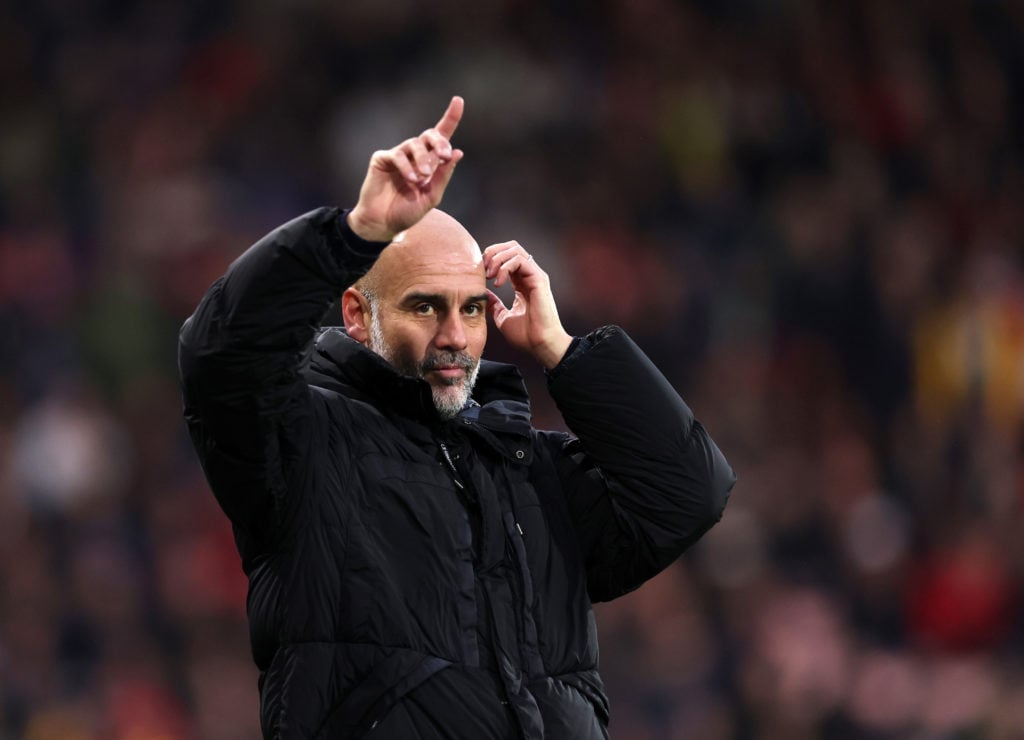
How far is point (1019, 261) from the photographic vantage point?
25.2ft

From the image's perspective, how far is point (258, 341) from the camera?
2434 millimetres

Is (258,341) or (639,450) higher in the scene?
(258,341)

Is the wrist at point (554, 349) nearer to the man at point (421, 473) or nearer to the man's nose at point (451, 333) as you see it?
the man at point (421, 473)

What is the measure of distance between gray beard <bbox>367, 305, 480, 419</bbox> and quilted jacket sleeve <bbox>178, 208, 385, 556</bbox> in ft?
1.01

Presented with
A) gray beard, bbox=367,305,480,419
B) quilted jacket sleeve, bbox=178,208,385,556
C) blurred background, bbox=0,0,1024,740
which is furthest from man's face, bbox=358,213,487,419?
blurred background, bbox=0,0,1024,740

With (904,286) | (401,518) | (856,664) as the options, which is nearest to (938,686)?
(856,664)

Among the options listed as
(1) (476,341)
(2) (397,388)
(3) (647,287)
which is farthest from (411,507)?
(3) (647,287)

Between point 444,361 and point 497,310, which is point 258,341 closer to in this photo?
point 444,361

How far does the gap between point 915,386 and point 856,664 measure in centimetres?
142

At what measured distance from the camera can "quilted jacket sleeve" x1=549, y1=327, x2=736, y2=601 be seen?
2.82 metres

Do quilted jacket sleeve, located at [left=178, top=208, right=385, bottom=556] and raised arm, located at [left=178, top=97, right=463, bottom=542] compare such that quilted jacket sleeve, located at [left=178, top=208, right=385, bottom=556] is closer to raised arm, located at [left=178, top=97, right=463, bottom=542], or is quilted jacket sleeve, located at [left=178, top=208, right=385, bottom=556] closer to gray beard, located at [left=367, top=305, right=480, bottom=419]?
raised arm, located at [left=178, top=97, right=463, bottom=542]

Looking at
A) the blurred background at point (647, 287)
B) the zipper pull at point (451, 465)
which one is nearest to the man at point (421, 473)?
the zipper pull at point (451, 465)

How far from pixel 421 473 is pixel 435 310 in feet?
0.94

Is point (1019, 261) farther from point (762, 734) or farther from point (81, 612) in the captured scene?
point (81, 612)
